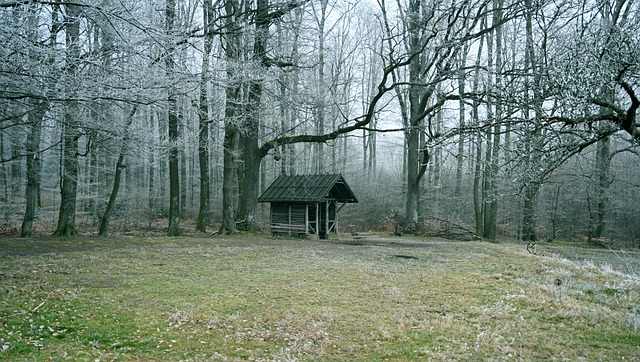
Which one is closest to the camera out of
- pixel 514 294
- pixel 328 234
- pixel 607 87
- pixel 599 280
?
pixel 607 87

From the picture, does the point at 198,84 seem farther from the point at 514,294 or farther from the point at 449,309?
the point at 514,294

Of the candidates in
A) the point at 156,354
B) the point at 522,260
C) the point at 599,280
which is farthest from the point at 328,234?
the point at 156,354

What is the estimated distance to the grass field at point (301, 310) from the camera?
15.6ft

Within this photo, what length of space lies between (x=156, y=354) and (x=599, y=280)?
26.7 ft

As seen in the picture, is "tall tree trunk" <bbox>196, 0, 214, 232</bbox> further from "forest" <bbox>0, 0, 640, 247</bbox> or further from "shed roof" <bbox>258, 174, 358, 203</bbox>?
"shed roof" <bbox>258, 174, 358, 203</bbox>

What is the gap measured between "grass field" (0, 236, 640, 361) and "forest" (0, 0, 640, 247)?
5.64 ft

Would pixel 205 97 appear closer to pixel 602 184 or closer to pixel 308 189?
pixel 308 189

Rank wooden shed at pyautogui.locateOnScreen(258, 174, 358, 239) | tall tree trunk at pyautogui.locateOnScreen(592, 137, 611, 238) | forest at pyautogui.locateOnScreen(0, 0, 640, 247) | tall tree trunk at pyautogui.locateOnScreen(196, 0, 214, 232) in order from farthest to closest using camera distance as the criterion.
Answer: tall tree trunk at pyautogui.locateOnScreen(592, 137, 611, 238)
wooden shed at pyautogui.locateOnScreen(258, 174, 358, 239)
tall tree trunk at pyautogui.locateOnScreen(196, 0, 214, 232)
forest at pyautogui.locateOnScreen(0, 0, 640, 247)

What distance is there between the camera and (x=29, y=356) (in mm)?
4297

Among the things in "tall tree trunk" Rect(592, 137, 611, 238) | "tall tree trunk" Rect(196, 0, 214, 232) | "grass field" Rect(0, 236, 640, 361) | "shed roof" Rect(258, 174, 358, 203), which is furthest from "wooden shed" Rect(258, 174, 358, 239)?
"tall tree trunk" Rect(592, 137, 611, 238)

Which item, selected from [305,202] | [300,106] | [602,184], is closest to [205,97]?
[300,106]

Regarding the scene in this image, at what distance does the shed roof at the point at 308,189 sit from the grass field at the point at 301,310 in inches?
283

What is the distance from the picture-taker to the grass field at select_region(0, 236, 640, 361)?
4.75m

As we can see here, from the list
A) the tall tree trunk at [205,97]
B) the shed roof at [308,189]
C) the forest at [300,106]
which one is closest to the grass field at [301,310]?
the forest at [300,106]
